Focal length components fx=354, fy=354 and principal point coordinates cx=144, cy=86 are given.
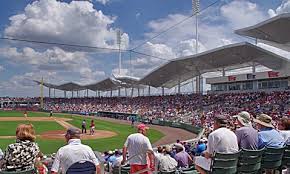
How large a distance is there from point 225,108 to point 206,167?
34970mm

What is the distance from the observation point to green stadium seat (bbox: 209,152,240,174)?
5047 mm

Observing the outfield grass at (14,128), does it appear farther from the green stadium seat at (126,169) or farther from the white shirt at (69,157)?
the white shirt at (69,157)

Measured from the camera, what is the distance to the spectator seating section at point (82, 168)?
4.55 meters

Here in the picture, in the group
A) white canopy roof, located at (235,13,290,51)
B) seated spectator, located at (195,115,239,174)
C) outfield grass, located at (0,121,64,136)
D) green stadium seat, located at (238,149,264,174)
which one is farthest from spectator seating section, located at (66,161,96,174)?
outfield grass, located at (0,121,64,136)

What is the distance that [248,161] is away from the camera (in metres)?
5.52

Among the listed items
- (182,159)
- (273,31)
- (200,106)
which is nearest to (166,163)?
(182,159)

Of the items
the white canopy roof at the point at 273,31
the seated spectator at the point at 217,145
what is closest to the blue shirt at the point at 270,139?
the seated spectator at the point at 217,145

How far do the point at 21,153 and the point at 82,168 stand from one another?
0.93m

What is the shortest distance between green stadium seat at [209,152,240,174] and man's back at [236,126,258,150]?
2.68 ft

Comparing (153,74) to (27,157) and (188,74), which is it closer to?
(188,74)

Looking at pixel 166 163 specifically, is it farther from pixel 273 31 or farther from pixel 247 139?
pixel 273 31

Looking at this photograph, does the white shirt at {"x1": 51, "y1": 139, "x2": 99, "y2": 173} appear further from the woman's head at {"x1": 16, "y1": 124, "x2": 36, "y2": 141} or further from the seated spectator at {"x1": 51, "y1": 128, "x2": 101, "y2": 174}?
the woman's head at {"x1": 16, "y1": 124, "x2": 36, "y2": 141}

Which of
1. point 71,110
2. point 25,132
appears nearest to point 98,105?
point 71,110

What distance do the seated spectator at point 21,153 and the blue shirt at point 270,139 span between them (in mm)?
3835
